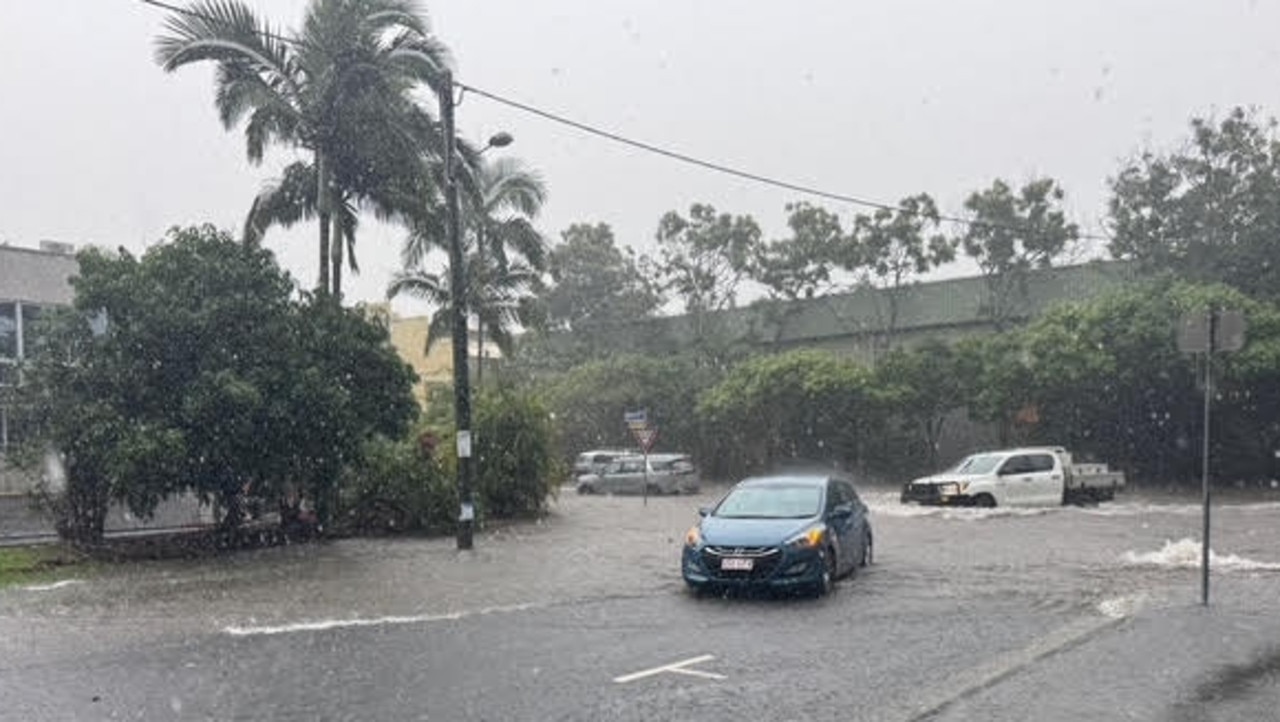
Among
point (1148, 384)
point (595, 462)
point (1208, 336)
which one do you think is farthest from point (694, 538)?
point (595, 462)

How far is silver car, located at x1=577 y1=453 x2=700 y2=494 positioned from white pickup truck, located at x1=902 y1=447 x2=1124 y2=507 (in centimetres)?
1182

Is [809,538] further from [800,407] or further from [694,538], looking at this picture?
[800,407]

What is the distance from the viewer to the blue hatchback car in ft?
43.7

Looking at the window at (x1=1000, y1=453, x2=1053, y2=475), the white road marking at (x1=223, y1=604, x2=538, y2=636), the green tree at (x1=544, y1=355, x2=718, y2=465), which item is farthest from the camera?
the green tree at (x1=544, y1=355, x2=718, y2=465)

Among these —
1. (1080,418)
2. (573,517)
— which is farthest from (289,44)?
(1080,418)

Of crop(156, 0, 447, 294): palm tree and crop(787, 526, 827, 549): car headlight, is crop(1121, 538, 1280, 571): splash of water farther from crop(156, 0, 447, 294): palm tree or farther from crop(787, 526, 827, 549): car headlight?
crop(156, 0, 447, 294): palm tree

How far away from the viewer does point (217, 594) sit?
50.7 feet

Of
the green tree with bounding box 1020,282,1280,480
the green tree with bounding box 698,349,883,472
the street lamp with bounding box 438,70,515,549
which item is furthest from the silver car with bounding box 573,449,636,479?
the street lamp with bounding box 438,70,515,549

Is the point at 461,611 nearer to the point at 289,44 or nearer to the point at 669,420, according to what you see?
the point at 289,44

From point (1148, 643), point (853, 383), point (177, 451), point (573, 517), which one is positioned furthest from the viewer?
point (853, 383)

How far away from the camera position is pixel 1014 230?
152 ft

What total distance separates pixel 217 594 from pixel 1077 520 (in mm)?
16903

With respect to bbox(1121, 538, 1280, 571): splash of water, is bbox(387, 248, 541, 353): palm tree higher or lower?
higher

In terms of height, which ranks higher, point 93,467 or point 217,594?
point 93,467
